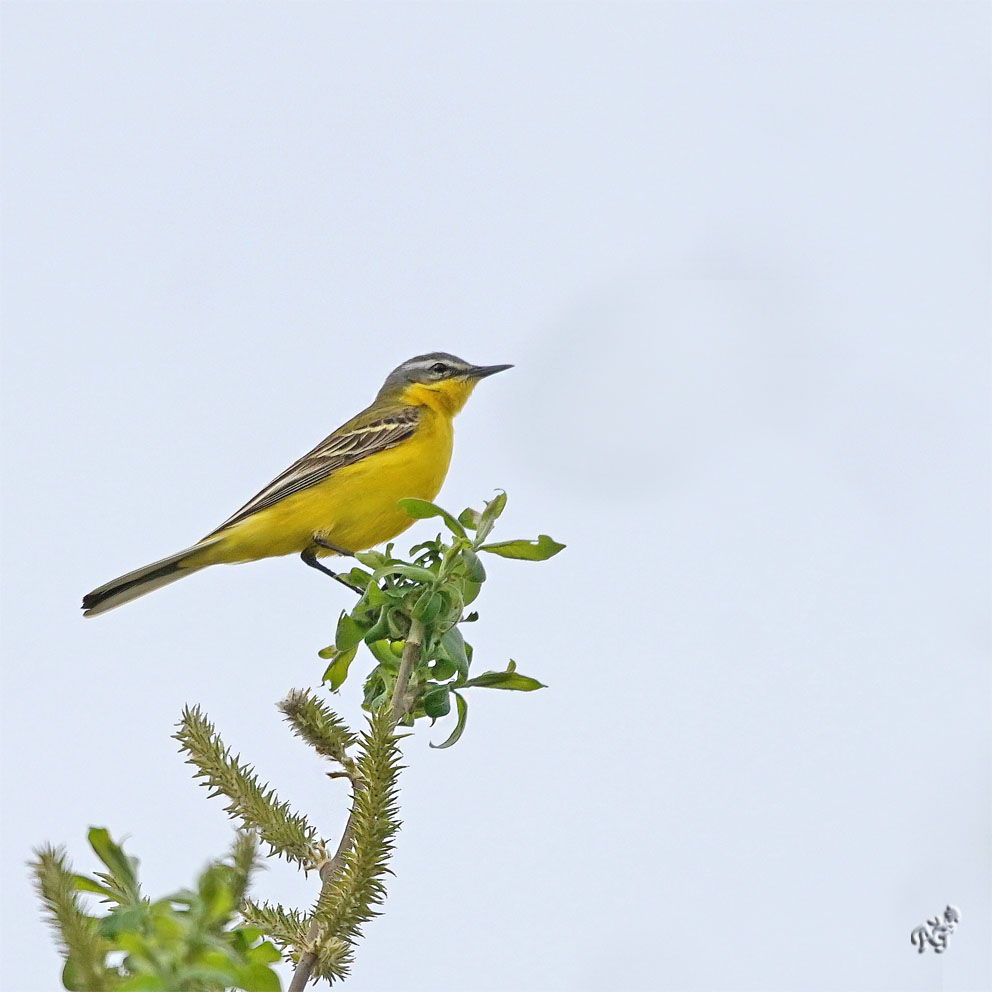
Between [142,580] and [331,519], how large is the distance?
1.49 meters

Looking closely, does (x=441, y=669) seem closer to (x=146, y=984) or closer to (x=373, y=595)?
(x=373, y=595)

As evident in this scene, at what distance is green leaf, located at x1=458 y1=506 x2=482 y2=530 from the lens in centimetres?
341


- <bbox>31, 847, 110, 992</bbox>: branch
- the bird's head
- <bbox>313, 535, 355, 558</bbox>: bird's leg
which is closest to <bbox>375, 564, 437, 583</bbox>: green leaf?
<bbox>31, 847, 110, 992</bbox>: branch

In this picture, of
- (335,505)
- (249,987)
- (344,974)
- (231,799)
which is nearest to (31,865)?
(249,987)

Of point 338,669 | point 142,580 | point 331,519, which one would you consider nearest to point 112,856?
point 338,669

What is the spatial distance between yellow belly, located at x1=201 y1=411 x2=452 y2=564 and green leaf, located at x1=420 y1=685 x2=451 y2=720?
6.28 m

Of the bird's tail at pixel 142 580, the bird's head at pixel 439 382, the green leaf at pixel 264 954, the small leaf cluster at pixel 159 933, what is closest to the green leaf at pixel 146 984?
the small leaf cluster at pixel 159 933

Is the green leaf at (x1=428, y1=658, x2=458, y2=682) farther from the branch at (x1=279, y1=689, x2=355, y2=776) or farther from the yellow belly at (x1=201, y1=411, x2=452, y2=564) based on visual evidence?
the yellow belly at (x1=201, y1=411, x2=452, y2=564)

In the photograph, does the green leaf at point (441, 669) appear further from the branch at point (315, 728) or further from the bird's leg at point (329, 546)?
the bird's leg at point (329, 546)

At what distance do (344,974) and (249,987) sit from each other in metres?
1.23

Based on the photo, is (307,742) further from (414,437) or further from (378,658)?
(414,437)

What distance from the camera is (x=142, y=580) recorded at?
355 inches

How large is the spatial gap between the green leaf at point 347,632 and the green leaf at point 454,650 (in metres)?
0.36

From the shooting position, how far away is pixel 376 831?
2936 millimetres
